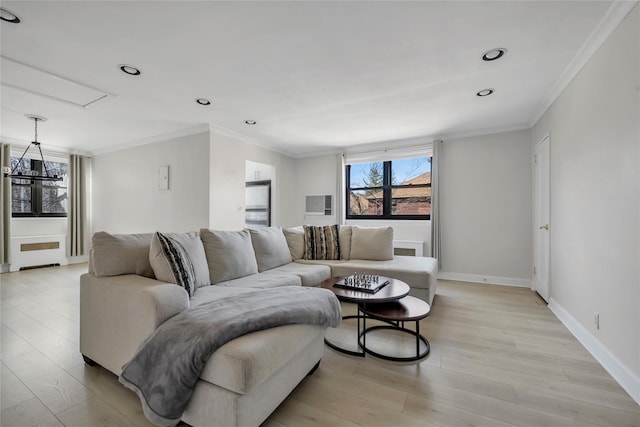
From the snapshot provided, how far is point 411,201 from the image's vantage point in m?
4.91

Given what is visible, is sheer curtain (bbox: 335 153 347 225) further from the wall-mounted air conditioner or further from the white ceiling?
the white ceiling

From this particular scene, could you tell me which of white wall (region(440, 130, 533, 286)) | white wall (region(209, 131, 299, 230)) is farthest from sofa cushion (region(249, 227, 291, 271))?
white wall (region(440, 130, 533, 286))

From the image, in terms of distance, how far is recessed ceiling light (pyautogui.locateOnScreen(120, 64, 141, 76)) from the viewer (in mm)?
→ 2469

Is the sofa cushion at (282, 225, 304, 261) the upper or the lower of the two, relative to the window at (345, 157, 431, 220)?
lower

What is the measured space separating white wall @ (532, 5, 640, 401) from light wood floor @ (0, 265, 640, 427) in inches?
10.2

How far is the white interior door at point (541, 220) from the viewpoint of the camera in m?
3.30

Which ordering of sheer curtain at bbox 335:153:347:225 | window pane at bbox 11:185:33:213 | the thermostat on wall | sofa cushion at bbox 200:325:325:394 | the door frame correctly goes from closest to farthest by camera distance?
→ sofa cushion at bbox 200:325:325:394 → the door frame → the thermostat on wall → window pane at bbox 11:185:33:213 → sheer curtain at bbox 335:153:347:225

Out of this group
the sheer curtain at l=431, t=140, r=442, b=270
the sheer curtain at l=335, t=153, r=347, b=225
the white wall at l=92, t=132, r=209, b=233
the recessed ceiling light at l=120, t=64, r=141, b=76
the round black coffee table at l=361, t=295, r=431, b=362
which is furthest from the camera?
the sheer curtain at l=335, t=153, r=347, b=225

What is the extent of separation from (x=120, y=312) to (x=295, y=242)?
2.34m

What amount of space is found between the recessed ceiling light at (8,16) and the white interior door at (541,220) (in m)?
4.98

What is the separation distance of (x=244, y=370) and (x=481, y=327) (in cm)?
235

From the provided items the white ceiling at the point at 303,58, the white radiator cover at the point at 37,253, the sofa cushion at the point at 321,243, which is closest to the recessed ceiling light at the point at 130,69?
the white ceiling at the point at 303,58

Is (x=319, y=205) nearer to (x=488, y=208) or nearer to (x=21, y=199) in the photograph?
(x=488, y=208)

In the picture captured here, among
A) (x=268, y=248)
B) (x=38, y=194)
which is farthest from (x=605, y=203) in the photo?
(x=38, y=194)
